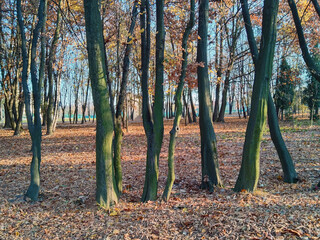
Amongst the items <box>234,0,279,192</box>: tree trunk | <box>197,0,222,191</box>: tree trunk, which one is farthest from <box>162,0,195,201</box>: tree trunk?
<box>234,0,279,192</box>: tree trunk

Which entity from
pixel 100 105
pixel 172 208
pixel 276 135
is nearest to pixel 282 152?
pixel 276 135

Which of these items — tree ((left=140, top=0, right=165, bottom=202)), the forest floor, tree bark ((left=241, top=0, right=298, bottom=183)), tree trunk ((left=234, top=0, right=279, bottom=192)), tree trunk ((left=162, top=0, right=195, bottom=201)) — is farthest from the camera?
tree bark ((left=241, top=0, right=298, bottom=183))

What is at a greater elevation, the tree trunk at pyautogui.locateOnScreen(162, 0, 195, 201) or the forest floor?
the tree trunk at pyautogui.locateOnScreen(162, 0, 195, 201)

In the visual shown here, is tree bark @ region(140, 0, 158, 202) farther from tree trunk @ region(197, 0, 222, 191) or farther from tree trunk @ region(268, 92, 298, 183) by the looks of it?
tree trunk @ region(268, 92, 298, 183)

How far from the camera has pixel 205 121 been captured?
5.26 metres

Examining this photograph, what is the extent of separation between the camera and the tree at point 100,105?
4363mm

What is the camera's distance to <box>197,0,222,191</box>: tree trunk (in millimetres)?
5195

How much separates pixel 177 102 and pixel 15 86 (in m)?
16.2

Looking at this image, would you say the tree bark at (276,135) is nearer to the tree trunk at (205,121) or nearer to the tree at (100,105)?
the tree trunk at (205,121)

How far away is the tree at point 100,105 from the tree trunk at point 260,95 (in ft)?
8.74

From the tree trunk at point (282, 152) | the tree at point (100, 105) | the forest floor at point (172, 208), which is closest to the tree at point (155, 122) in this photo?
the forest floor at point (172, 208)

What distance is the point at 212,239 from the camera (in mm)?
3256

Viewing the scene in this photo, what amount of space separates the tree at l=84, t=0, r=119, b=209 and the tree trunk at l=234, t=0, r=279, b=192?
8.74 feet

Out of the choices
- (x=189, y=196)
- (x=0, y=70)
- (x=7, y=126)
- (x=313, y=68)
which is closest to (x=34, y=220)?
(x=189, y=196)
